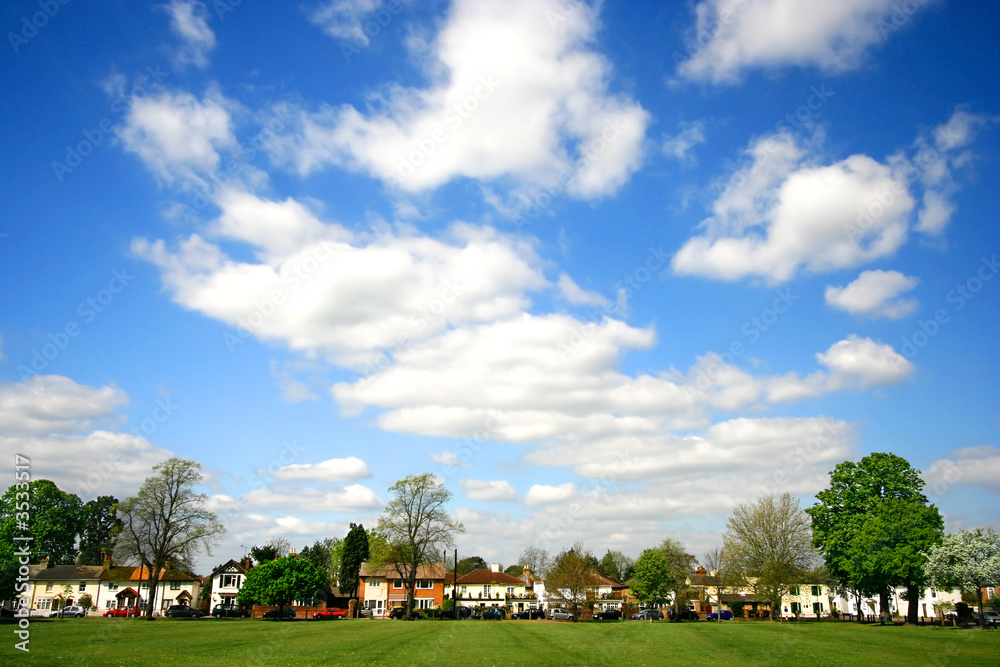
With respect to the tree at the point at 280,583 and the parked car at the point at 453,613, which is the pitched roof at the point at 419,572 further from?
the tree at the point at 280,583

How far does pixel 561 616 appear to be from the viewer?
7944cm

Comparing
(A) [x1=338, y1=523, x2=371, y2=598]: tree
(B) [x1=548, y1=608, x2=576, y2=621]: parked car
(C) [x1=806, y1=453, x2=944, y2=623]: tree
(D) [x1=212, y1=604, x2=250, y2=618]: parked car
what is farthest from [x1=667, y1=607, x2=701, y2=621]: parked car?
(D) [x1=212, y1=604, x2=250, y2=618]: parked car

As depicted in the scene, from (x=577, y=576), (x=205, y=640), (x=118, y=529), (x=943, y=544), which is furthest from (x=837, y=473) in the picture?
(x=118, y=529)

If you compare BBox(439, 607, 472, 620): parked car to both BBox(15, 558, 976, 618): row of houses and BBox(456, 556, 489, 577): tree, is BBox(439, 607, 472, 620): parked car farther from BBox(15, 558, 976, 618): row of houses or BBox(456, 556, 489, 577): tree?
BBox(456, 556, 489, 577): tree

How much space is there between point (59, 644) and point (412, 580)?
53762 millimetres

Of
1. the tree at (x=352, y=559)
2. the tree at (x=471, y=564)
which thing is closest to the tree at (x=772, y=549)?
the tree at (x=352, y=559)

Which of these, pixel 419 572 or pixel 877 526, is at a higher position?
pixel 877 526

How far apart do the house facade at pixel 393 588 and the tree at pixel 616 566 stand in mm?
65275

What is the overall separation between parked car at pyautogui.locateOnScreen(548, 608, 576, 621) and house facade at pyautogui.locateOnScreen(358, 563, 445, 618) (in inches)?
854

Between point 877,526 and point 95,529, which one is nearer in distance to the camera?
→ point 877,526

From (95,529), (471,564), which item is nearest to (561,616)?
(471,564)

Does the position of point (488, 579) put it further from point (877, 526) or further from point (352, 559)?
point (877, 526)

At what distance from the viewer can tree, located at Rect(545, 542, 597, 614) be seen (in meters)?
78.8

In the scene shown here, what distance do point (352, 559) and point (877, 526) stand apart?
81.9 meters
